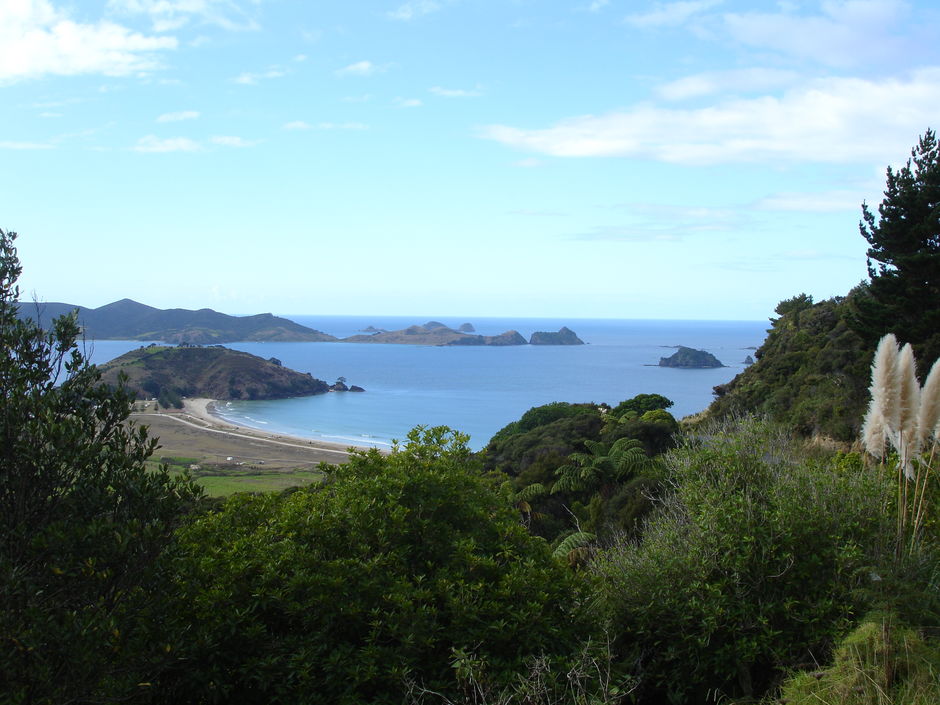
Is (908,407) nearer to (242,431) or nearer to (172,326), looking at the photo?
(242,431)

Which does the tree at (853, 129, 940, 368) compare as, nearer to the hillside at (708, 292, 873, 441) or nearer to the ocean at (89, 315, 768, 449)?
the hillside at (708, 292, 873, 441)

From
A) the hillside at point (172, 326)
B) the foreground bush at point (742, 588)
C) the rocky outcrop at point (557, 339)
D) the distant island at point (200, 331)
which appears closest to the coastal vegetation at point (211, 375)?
the distant island at point (200, 331)

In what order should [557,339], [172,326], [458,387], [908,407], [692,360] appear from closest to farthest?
[908,407], [458,387], [692,360], [172,326], [557,339]

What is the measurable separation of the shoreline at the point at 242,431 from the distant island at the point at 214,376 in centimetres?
590

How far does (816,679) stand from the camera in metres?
4.74

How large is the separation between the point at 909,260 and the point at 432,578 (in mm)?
17364

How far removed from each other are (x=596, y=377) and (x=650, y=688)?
97.1m

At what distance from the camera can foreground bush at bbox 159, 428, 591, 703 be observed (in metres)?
4.59

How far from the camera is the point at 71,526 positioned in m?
3.68

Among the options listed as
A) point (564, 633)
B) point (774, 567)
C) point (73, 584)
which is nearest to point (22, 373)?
point (73, 584)

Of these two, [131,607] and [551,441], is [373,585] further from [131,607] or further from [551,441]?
[551,441]

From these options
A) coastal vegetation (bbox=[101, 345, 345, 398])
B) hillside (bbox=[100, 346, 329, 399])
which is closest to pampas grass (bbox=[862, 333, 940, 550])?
coastal vegetation (bbox=[101, 345, 345, 398])

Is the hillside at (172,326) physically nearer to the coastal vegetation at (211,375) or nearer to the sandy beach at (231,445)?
the coastal vegetation at (211,375)

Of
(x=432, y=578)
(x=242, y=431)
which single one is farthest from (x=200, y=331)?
(x=432, y=578)
